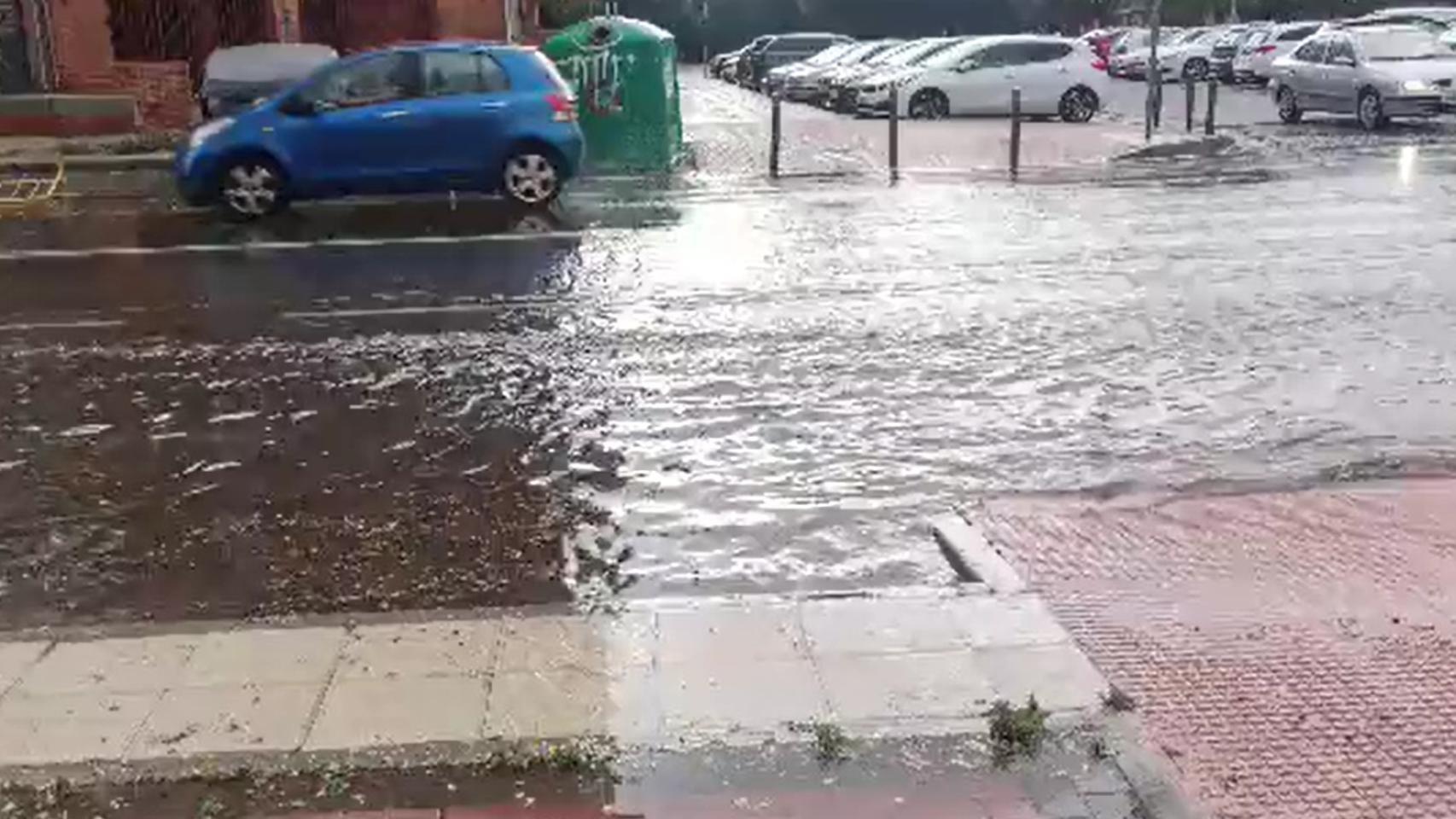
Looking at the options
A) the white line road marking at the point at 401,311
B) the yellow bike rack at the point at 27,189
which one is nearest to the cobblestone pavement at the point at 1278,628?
the white line road marking at the point at 401,311

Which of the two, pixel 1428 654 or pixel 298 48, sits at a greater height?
pixel 298 48

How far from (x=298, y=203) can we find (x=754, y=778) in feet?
44.9

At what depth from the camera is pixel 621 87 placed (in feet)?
62.5

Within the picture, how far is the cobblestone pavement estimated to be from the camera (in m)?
4.10

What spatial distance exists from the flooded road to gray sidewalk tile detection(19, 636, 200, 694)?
40 cm

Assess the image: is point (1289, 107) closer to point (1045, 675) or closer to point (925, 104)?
point (925, 104)

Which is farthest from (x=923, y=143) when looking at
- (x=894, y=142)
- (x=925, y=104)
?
(x=925, y=104)

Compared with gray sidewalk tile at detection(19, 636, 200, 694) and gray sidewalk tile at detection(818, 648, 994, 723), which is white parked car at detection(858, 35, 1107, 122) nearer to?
gray sidewalk tile at detection(818, 648, 994, 723)

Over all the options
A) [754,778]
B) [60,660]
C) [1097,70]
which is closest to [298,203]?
[60,660]

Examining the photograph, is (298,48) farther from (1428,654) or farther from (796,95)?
(1428,654)

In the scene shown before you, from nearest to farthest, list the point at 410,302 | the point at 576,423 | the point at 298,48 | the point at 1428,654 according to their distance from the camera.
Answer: the point at 1428,654
the point at 576,423
the point at 410,302
the point at 298,48

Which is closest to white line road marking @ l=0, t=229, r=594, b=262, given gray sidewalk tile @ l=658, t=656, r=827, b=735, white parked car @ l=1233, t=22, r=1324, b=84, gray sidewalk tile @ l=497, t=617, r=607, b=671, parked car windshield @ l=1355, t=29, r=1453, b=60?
gray sidewalk tile @ l=497, t=617, r=607, b=671

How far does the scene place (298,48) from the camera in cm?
2250

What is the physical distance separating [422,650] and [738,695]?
1096 millimetres
